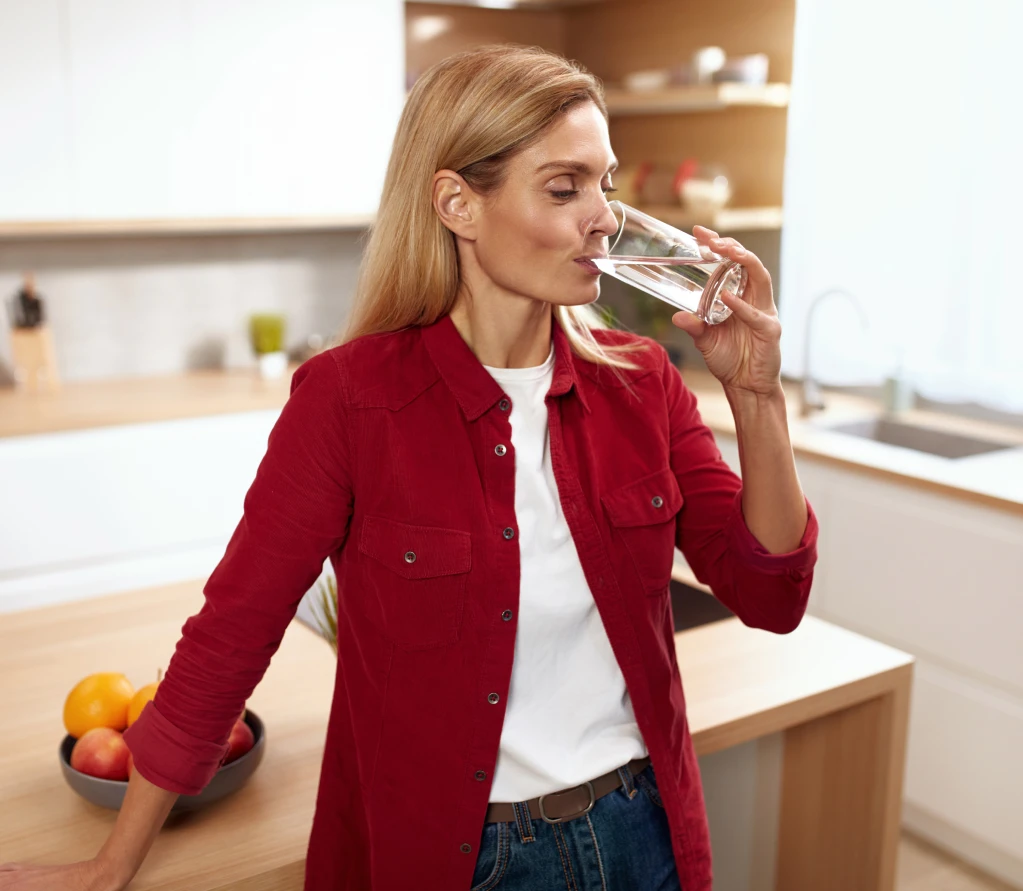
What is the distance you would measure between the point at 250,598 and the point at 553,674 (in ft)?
1.05

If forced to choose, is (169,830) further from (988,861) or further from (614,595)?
(988,861)

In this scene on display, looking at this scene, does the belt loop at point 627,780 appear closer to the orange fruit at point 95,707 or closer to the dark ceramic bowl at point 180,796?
the dark ceramic bowl at point 180,796

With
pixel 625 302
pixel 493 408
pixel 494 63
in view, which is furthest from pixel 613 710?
pixel 625 302

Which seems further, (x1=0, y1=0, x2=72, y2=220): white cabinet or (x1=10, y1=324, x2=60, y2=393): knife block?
(x1=10, y1=324, x2=60, y2=393): knife block

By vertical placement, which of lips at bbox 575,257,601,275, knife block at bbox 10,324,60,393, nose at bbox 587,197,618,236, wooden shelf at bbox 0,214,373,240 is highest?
nose at bbox 587,197,618,236

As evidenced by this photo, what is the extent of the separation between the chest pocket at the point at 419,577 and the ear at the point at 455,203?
319mm

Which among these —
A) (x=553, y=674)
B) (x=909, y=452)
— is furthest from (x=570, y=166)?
(x=909, y=452)

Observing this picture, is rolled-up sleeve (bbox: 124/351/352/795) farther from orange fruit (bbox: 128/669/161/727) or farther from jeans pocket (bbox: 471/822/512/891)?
jeans pocket (bbox: 471/822/512/891)

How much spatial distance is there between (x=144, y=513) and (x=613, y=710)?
224 cm

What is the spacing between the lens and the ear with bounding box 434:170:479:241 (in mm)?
1207

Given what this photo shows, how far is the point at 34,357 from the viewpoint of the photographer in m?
3.40

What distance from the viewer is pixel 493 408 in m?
1.25

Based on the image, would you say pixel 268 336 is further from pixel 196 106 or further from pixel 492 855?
pixel 492 855

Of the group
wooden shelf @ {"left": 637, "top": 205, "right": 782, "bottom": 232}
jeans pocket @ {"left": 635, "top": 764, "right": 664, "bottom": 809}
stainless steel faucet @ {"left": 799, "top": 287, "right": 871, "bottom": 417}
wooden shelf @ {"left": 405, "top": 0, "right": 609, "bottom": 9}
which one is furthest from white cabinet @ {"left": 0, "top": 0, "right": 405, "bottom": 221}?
jeans pocket @ {"left": 635, "top": 764, "right": 664, "bottom": 809}
